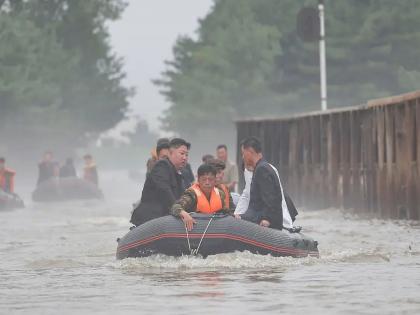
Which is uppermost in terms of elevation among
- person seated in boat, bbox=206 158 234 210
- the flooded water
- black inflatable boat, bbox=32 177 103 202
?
black inflatable boat, bbox=32 177 103 202

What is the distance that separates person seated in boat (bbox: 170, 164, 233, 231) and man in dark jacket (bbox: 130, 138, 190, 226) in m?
0.38

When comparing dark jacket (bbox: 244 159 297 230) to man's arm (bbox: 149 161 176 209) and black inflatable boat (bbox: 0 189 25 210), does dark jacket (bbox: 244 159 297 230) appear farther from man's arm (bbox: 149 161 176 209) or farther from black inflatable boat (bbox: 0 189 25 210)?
black inflatable boat (bbox: 0 189 25 210)

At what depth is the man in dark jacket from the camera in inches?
720

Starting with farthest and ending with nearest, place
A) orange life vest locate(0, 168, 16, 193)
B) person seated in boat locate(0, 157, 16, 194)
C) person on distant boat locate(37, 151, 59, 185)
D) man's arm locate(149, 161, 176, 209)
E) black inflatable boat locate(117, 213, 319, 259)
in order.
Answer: person on distant boat locate(37, 151, 59, 185) < orange life vest locate(0, 168, 16, 193) < person seated in boat locate(0, 157, 16, 194) < man's arm locate(149, 161, 176, 209) < black inflatable boat locate(117, 213, 319, 259)

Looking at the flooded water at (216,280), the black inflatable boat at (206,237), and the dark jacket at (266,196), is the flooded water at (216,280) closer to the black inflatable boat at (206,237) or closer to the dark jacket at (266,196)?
the black inflatable boat at (206,237)

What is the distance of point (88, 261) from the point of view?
20391 mm

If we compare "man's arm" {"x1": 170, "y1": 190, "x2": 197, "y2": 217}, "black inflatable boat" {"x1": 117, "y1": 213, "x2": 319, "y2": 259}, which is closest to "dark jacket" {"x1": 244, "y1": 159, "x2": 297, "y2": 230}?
"black inflatable boat" {"x1": 117, "y1": 213, "x2": 319, "y2": 259}

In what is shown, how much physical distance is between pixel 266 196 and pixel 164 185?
1324 millimetres

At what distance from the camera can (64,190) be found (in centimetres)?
5341

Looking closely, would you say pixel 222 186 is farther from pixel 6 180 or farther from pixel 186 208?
pixel 6 180

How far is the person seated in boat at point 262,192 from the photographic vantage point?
59.1ft

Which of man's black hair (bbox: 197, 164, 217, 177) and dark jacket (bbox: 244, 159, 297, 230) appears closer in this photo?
man's black hair (bbox: 197, 164, 217, 177)

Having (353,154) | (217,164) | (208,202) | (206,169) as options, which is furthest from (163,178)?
(353,154)

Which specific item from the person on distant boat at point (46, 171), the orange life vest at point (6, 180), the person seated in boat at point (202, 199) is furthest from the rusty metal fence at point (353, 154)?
the person on distant boat at point (46, 171)
